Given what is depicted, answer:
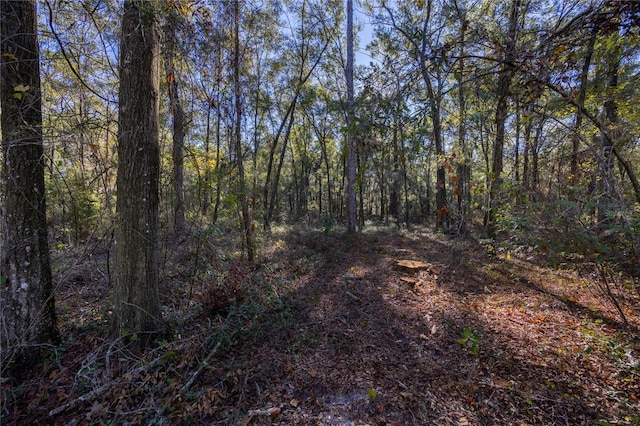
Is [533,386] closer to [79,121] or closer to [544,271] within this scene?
[544,271]

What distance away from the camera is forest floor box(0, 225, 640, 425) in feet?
6.98

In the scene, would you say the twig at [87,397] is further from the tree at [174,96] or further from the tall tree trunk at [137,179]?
the tree at [174,96]

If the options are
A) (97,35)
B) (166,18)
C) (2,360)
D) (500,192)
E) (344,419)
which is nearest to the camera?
(344,419)

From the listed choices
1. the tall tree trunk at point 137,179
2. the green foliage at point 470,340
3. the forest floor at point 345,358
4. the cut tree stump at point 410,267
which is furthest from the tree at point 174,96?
the cut tree stump at point 410,267

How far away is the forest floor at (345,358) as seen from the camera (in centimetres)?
213

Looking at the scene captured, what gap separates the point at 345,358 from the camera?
2.85 meters

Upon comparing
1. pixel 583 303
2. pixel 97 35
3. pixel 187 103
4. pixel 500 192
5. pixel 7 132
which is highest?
pixel 97 35

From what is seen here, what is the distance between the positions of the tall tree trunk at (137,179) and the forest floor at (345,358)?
305 millimetres

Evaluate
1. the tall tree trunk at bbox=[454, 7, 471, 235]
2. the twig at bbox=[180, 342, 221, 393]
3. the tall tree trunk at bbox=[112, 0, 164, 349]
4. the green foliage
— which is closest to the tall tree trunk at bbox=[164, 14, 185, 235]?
Result: the tall tree trunk at bbox=[112, 0, 164, 349]

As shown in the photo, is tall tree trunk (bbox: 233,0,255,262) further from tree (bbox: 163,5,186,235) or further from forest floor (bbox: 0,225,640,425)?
forest floor (bbox: 0,225,640,425)

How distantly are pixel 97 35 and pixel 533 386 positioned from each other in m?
5.40

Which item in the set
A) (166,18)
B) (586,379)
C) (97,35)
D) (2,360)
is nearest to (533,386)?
(586,379)

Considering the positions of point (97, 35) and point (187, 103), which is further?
point (187, 103)

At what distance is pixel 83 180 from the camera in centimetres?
312
